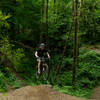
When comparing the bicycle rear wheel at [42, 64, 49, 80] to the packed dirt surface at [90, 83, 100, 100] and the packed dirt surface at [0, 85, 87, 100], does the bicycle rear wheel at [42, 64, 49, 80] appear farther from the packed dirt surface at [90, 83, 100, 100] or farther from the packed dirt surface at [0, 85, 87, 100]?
the packed dirt surface at [0, 85, 87, 100]

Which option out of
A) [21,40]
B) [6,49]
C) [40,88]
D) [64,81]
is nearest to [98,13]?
[21,40]

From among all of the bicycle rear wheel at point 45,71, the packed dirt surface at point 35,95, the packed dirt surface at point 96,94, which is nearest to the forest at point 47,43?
the packed dirt surface at point 96,94

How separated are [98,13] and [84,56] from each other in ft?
38.8

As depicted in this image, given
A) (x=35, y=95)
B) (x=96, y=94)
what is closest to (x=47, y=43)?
Answer: (x=96, y=94)

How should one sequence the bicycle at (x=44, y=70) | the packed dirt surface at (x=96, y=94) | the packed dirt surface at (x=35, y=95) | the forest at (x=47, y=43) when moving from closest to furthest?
the packed dirt surface at (x=35, y=95), the bicycle at (x=44, y=70), the packed dirt surface at (x=96, y=94), the forest at (x=47, y=43)

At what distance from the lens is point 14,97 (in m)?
7.17

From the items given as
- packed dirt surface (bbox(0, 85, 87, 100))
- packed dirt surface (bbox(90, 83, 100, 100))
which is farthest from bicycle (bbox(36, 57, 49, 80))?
packed dirt surface (bbox(0, 85, 87, 100))

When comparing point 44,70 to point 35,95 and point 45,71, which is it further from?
point 35,95

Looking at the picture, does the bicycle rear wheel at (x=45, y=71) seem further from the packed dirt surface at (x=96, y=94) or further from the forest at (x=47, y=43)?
the packed dirt surface at (x=96, y=94)

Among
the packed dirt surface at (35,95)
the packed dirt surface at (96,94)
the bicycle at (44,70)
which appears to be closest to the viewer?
the packed dirt surface at (35,95)

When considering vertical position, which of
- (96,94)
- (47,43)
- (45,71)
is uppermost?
(47,43)

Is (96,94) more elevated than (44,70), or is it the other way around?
(44,70)

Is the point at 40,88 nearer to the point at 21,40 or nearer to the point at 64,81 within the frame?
the point at 64,81

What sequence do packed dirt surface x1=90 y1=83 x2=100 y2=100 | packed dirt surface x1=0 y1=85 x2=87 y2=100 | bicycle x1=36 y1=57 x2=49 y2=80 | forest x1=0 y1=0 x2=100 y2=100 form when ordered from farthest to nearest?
forest x1=0 y1=0 x2=100 y2=100 < packed dirt surface x1=90 y1=83 x2=100 y2=100 < bicycle x1=36 y1=57 x2=49 y2=80 < packed dirt surface x1=0 y1=85 x2=87 y2=100
